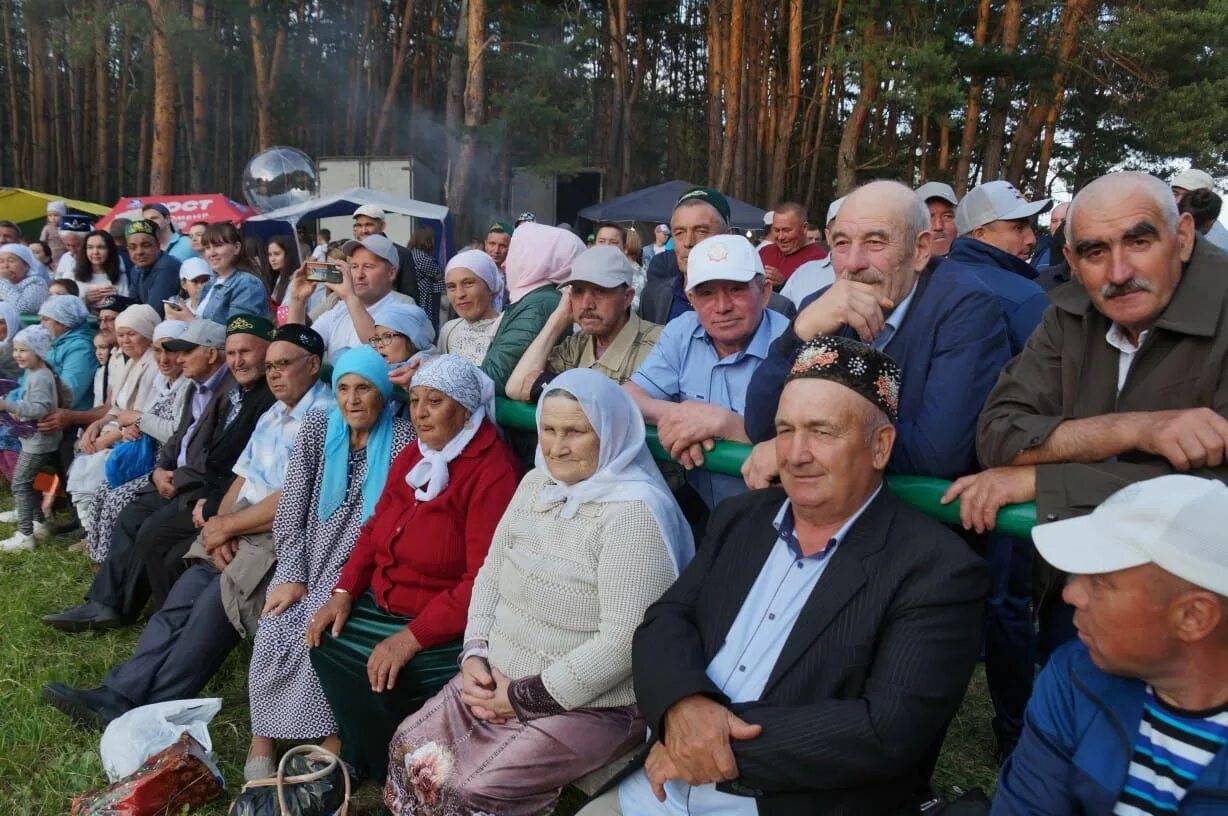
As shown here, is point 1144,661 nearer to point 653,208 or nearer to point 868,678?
point 868,678

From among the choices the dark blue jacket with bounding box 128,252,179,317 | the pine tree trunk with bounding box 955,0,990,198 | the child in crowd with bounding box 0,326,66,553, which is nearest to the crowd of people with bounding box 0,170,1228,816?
the child in crowd with bounding box 0,326,66,553

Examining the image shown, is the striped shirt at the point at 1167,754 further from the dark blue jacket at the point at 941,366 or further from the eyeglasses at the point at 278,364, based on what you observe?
the eyeglasses at the point at 278,364

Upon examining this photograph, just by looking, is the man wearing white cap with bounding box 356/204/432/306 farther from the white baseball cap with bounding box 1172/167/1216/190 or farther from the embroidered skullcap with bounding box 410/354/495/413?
the white baseball cap with bounding box 1172/167/1216/190

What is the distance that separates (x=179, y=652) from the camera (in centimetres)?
386

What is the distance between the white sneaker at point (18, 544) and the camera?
5.96 m

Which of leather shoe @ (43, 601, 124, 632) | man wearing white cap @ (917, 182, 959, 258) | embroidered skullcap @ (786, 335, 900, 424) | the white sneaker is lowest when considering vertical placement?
the white sneaker

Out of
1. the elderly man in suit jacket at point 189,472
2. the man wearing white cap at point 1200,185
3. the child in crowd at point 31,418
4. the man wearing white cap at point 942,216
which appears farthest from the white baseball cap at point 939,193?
the child in crowd at point 31,418

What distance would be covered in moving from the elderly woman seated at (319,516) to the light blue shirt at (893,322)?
80.3 inches

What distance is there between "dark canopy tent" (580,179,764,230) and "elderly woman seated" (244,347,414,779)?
1361 cm

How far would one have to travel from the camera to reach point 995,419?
213 centimetres

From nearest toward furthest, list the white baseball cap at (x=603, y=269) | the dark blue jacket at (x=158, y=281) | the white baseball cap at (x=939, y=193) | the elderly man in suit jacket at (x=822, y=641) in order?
the elderly man in suit jacket at (x=822, y=641)
the white baseball cap at (x=603, y=269)
the white baseball cap at (x=939, y=193)
the dark blue jacket at (x=158, y=281)

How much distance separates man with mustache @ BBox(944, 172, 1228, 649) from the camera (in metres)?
1.87

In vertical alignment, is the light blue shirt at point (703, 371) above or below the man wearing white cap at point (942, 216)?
below

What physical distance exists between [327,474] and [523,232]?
1.44 m
